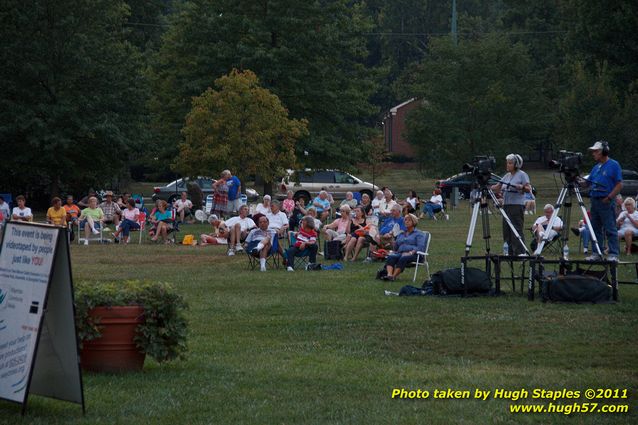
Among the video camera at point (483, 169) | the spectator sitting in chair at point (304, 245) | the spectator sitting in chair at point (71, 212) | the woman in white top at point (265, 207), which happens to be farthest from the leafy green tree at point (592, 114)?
the video camera at point (483, 169)

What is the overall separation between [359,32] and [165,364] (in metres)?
47.0

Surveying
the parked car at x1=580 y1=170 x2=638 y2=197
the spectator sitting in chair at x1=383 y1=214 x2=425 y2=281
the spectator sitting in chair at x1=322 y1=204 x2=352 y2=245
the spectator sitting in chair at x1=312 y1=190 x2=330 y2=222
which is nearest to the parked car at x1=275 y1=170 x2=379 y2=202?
the parked car at x1=580 y1=170 x2=638 y2=197

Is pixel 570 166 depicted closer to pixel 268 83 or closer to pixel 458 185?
pixel 268 83

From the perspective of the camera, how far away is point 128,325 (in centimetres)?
900

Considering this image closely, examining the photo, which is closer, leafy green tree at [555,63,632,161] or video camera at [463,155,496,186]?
video camera at [463,155,496,186]

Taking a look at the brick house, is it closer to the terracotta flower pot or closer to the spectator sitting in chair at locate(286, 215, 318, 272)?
the spectator sitting in chair at locate(286, 215, 318, 272)

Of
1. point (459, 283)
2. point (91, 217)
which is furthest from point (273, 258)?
point (91, 217)

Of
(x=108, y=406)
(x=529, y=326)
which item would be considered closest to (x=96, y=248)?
(x=529, y=326)

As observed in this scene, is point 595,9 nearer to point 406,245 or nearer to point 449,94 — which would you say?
point 449,94

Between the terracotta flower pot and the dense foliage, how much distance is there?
3419 cm

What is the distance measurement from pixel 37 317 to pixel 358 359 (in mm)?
3553

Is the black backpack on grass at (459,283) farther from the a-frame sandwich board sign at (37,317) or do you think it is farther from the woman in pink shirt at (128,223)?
the woman in pink shirt at (128,223)

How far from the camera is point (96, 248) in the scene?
1058 inches

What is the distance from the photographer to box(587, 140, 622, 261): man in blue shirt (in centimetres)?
1579
